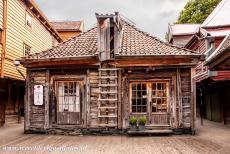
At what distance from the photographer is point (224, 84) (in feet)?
61.8

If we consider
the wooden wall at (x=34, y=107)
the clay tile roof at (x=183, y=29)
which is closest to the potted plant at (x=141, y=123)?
the wooden wall at (x=34, y=107)

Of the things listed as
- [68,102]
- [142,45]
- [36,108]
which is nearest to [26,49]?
[36,108]

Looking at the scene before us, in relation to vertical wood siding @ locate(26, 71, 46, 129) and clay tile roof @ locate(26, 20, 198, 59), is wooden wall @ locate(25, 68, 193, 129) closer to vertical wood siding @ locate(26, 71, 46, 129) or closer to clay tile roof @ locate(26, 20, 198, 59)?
vertical wood siding @ locate(26, 71, 46, 129)

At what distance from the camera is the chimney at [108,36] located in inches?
555

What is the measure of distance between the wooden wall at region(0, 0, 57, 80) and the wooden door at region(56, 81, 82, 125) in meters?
4.75

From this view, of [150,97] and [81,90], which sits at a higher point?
[81,90]

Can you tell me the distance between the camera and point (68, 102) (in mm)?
14461

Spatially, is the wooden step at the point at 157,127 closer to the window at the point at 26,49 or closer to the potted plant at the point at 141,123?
the potted plant at the point at 141,123

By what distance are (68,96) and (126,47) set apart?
3382mm

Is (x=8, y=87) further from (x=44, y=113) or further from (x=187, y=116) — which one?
(x=187, y=116)

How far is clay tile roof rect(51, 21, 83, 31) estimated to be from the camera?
119ft

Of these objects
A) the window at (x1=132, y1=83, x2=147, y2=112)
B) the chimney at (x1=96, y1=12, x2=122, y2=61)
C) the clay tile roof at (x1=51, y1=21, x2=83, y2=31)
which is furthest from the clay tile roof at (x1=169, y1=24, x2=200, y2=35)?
the window at (x1=132, y1=83, x2=147, y2=112)

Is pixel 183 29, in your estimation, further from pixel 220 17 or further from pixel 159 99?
pixel 159 99

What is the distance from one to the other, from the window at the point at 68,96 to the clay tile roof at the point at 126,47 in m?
1.36
